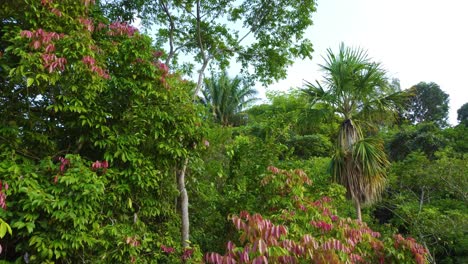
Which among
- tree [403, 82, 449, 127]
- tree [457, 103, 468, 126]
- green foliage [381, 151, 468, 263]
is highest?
tree [403, 82, 449, 127]

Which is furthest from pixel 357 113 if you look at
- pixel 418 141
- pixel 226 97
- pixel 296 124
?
pixel 226 97

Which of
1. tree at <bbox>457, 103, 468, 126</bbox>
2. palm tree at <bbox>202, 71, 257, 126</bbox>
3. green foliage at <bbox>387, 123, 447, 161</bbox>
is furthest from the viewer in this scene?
palm tree at <bbox>202, 71, 257, 126</bbox>

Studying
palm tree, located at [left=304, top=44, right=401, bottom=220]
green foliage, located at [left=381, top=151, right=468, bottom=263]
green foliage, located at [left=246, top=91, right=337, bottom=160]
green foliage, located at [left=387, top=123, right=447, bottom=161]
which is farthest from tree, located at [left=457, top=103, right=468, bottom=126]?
palm tree, located at [left=304, top=44, right=401, bottom=220]

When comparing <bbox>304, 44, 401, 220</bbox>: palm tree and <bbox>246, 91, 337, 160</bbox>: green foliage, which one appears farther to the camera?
<bbox>304, 44, 401, 220</bbox>: palm tree

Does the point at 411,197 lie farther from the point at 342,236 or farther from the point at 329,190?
the point at 342,236

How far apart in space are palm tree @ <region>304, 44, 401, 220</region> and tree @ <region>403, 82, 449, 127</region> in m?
17.0

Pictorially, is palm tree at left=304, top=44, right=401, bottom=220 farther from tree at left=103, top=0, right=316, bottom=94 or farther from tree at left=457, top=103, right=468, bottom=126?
tree at left=457, top=103, right=468, bottom=126

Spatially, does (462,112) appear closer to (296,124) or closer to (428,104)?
(428,104)

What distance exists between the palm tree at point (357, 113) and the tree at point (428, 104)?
17.0 m

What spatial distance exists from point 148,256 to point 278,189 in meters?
1.71

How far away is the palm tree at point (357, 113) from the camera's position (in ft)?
23.5

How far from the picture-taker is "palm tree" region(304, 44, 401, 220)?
282 inches

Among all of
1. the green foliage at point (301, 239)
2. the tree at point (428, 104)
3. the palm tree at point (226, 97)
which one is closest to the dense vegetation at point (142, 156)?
the green foliage at point (301, 239)

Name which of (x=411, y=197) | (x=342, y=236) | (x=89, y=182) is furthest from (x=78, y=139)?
(x=411, y=197)
